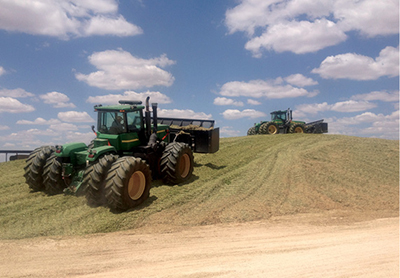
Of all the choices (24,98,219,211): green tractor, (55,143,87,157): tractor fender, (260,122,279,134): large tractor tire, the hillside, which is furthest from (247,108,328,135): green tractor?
(55,143,87,157): tractor fender

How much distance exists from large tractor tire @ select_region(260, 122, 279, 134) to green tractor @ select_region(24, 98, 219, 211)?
17830 mm

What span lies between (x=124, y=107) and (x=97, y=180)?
2836 mm

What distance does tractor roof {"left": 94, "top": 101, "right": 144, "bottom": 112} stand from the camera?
9.04 metres

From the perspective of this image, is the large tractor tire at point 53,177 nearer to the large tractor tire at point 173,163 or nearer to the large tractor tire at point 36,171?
the large tractor tire at point 36,171

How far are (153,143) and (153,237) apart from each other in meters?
3.92

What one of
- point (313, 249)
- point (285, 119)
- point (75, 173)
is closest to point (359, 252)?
point (313, 249)

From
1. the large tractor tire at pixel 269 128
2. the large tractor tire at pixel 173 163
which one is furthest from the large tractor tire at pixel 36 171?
the large tractor tire at pixel 269 128

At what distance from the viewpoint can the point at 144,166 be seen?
7871 millimetres

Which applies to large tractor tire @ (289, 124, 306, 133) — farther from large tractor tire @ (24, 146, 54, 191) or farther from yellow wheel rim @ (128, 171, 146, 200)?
large tractor tire @ (24, 146, 54, 191)

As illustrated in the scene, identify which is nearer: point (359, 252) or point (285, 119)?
point (359, 252)

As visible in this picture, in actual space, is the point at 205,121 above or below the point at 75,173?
above

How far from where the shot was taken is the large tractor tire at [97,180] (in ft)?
23.6

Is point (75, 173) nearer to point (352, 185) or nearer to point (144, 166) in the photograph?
point (144, 166)

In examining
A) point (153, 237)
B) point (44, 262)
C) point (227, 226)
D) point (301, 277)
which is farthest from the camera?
point (227, 226)
